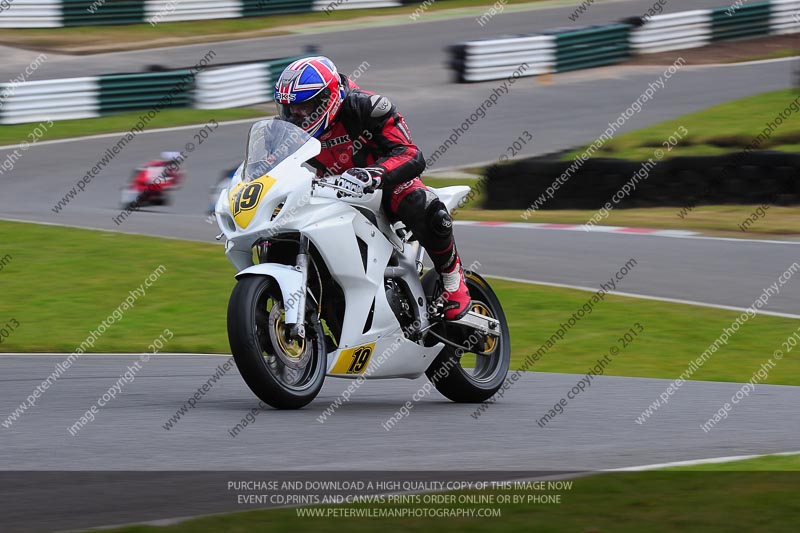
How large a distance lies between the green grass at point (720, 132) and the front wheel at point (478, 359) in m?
11.6

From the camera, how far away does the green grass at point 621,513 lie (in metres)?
3.99

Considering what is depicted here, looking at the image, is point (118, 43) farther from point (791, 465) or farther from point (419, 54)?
point (791, 465)

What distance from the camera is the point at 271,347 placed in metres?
6.17

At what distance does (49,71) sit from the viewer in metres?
28.8

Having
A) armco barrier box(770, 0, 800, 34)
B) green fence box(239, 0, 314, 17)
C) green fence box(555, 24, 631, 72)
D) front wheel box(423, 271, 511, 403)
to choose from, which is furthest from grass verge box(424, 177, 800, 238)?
green fence box(239, 0, 314, 17)

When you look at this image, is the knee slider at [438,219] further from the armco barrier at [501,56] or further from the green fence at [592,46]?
the green fence at [592,46]

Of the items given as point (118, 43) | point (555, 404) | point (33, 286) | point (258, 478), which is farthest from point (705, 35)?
point (258, 478)

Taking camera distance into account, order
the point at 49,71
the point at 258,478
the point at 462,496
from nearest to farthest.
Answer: the point at 462,496
the point at 258,478
the point at 49,71

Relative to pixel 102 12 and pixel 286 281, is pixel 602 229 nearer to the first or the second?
pixel 286 281

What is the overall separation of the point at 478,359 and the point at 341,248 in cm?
173

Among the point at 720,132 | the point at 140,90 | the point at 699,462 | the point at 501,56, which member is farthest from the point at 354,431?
the point at 501,56

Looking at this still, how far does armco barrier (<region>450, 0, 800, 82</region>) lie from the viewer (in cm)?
2911

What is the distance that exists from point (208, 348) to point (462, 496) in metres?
6.18

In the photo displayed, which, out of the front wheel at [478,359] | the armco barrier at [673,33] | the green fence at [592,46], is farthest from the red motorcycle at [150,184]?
the armco barrier at [673,33]
